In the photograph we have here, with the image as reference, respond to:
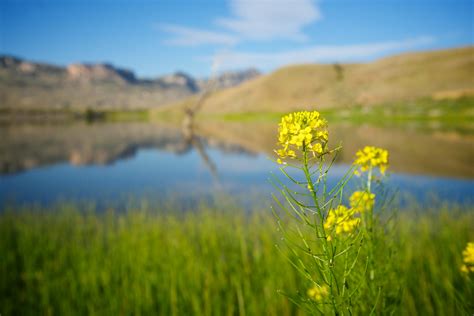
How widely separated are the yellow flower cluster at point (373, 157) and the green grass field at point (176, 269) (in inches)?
67.2

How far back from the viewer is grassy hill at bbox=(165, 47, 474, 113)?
66.9 m

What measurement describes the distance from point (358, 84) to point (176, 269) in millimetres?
88155

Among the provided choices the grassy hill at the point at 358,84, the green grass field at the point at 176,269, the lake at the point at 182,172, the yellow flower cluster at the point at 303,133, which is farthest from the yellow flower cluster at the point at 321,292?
the grassy hill at the point at 358,84

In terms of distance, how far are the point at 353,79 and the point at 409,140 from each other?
2934 inches

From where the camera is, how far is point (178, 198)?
970 cm

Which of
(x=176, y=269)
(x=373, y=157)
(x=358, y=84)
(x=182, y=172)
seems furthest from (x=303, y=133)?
(x=358, y=84)

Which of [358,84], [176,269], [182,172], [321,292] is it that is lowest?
[182,172]

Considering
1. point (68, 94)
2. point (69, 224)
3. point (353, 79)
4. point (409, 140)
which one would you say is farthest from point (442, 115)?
point (68, 94)

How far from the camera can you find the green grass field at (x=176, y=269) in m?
4.02

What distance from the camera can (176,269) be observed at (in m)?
4.36

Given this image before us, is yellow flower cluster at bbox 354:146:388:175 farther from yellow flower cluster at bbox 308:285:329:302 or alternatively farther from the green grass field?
the green grass field

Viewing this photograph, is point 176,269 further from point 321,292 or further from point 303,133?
point 303,133

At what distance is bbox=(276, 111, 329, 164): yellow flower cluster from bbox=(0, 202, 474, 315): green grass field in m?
2.48

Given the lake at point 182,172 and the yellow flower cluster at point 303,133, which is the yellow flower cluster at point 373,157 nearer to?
the yellow flower cluster at point 303,133
